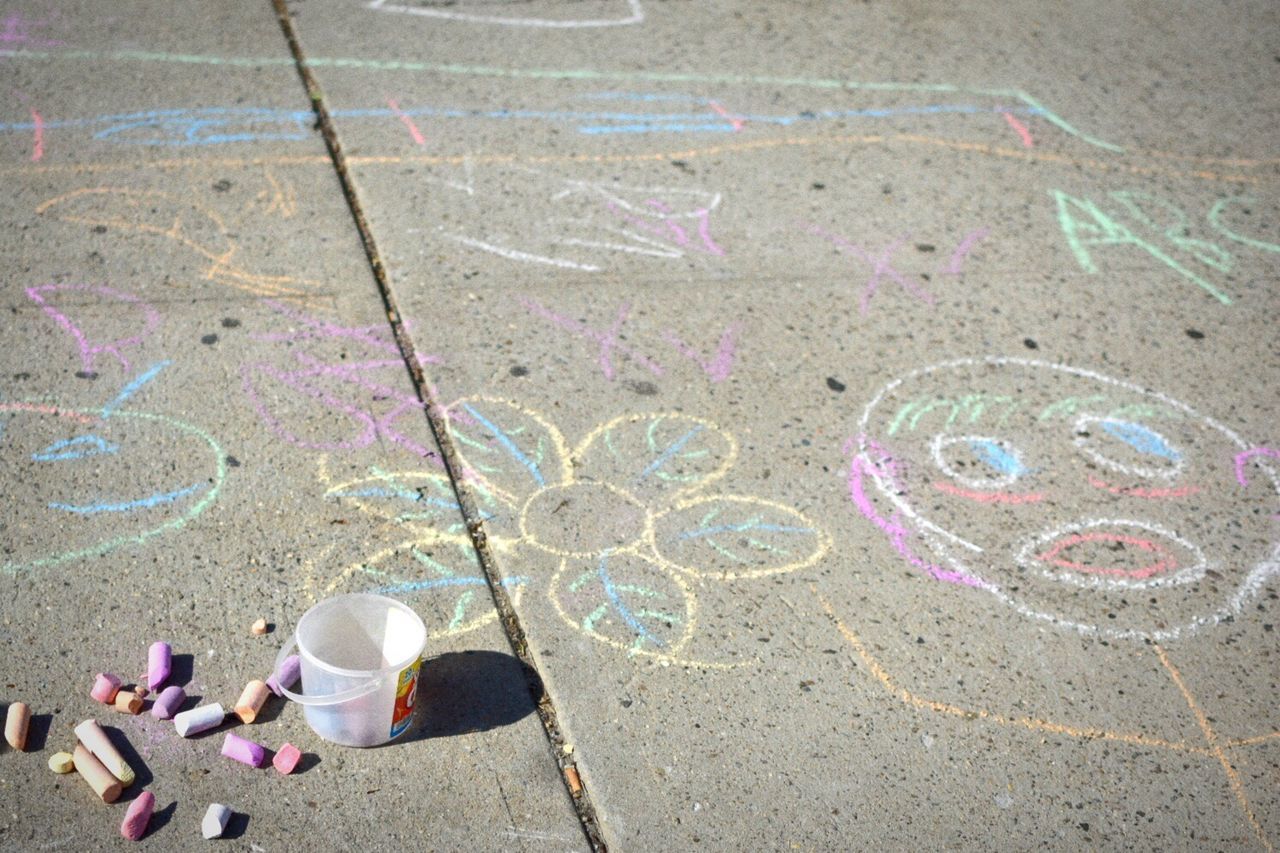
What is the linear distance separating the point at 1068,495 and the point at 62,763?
7.78 ft

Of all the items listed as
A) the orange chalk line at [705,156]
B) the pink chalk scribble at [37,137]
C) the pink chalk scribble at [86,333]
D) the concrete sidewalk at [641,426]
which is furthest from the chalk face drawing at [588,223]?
the pink chalk scribble at [37,137]

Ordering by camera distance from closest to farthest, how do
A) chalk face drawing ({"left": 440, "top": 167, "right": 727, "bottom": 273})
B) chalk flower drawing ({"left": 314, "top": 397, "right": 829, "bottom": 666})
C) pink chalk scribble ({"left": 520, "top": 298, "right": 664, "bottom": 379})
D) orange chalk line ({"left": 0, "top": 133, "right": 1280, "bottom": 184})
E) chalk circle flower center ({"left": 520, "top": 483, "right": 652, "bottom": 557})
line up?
chalk flower drawing ({"left": 314, "top": 397, "right": 829, "bottom": 666}) → chalk circle flower center ({"left": 520, "top": 483, "right": 652, "bottom": 557}) → pink chalk scribble ({"left": 520, "top": 298, "right": 664, "bottom": 379}) → chalk face drawing ({"left": 440, "top": 167, "right": 727, "bottom": 273}) → orange chalk line ({"left": 0, "top": 133, "right": 1280, "bottom": 184})

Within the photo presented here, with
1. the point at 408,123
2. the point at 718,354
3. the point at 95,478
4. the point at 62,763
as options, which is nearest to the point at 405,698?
the point at 62,763

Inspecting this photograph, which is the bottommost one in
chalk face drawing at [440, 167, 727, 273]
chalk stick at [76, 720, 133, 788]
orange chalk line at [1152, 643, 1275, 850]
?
orange chalk line at [1152, 643, 1275, 850]

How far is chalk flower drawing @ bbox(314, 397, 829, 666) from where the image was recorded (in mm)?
2646

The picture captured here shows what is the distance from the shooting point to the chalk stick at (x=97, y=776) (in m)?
2.16

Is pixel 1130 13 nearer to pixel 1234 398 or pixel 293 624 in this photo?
pixel 1234 398

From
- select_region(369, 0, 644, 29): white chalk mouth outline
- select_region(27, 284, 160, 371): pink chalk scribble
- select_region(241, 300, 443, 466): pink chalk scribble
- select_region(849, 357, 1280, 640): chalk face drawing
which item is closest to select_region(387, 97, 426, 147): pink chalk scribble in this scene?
select_region(369, 0, 644, 29): white chalk mouth outline

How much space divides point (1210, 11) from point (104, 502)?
5404mm

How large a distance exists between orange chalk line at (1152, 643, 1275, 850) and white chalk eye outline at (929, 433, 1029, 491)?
1.88 ft

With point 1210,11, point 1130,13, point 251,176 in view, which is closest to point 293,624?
point 251,176

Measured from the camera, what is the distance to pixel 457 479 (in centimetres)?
293

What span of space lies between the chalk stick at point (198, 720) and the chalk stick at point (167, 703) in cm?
2

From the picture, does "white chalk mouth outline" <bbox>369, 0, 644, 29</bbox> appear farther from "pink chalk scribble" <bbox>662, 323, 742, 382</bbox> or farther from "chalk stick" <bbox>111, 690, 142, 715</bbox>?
"chalk stick" <bbox>111, 690, 142, 715</bbox>
